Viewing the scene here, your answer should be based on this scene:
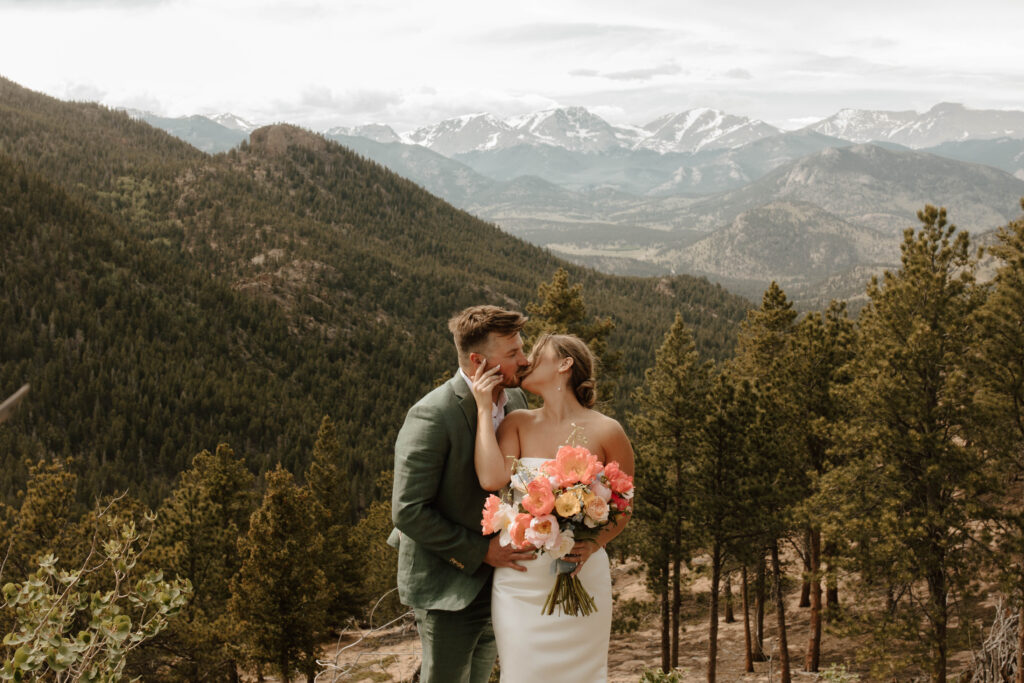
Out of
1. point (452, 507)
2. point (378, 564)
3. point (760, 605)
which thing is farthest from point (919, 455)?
point (378, 564)

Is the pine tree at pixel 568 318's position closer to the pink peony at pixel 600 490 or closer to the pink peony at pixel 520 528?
the pink peony at pixel 600 490

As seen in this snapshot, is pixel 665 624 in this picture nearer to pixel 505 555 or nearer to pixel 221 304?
pixel 505 555

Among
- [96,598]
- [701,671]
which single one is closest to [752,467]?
[701,671]

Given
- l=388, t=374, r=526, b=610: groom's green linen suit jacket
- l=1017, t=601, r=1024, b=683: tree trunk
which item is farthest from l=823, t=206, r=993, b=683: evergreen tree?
l=388, t=374, r=526, b=610: groom's green linen suit jacket

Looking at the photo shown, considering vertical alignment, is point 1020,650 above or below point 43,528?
above

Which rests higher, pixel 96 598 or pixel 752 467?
pixel 96 598

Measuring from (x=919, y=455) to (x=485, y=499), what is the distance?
1478cm

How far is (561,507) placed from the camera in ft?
16.2

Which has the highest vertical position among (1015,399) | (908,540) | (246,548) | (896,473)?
(1015,399)

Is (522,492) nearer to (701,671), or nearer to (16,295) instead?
(701,671)

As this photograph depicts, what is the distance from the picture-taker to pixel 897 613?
16.5 meters

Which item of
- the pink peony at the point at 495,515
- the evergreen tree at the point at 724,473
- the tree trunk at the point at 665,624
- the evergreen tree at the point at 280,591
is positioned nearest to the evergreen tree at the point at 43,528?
the evergreen tree at the point at 280,591

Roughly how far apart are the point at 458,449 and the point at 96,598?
247 cm

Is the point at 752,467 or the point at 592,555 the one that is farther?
the point at 752,467
